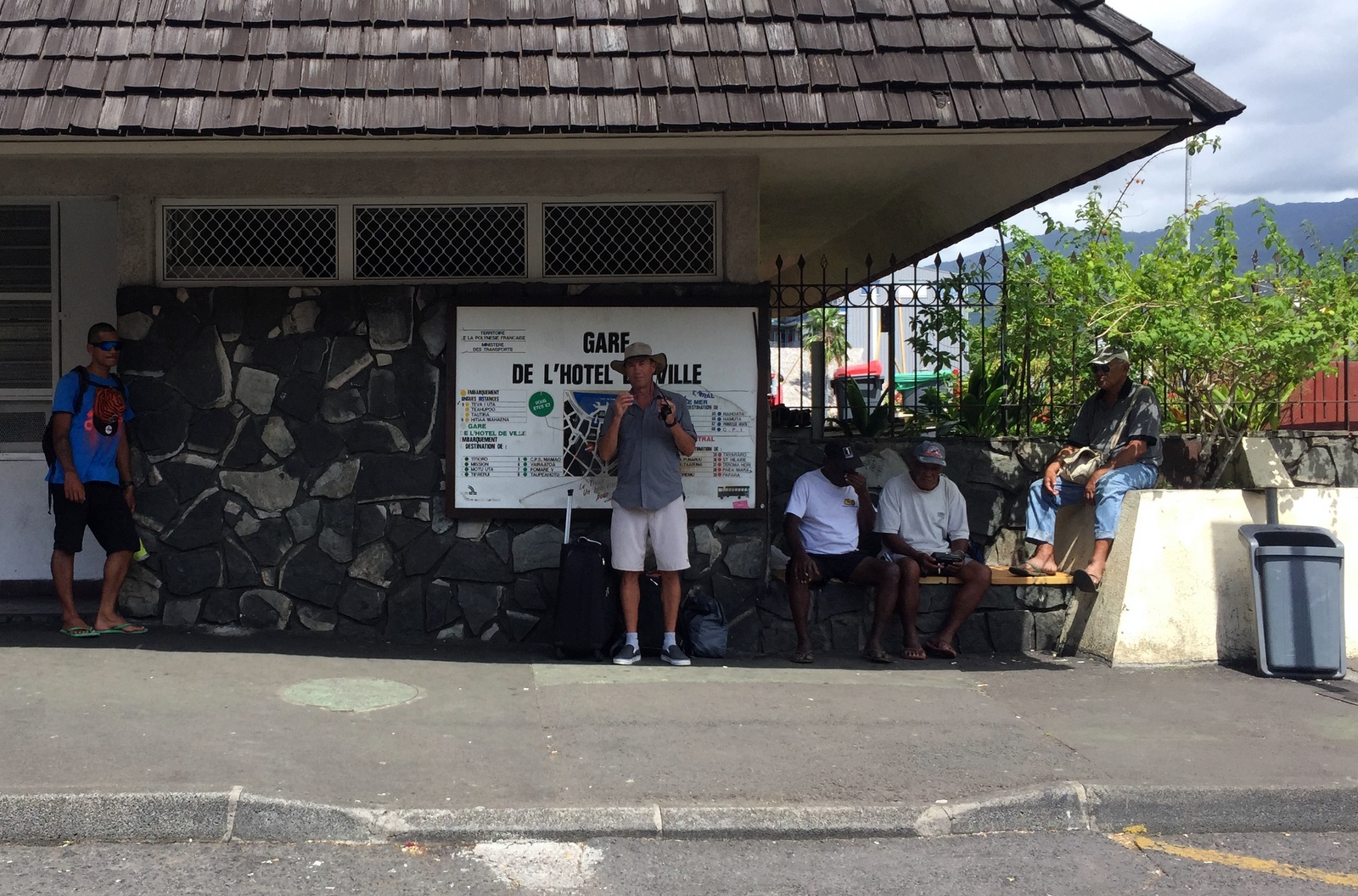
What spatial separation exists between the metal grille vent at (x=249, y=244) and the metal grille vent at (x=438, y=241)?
0.25 m

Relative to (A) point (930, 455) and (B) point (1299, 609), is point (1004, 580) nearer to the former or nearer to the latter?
(A) point (930, 455)

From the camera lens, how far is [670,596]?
24.2 feet

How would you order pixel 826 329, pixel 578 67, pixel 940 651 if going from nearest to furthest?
pixel 578 67 < pixel 940 651 < pixel 826 329

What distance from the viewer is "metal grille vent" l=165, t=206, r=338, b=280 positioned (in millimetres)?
7812

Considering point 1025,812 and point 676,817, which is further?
point 1025,812

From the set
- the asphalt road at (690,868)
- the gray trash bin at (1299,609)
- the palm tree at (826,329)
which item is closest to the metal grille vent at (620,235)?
the palm tree at (826,329)

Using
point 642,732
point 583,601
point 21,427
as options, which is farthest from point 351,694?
point 21,427

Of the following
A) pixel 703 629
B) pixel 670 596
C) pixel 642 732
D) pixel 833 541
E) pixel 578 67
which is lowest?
pixel 642 732

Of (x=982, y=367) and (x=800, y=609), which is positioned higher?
(x=982, y=367)

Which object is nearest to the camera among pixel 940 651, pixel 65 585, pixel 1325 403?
pixel 65 585

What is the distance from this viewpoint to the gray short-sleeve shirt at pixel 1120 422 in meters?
7.76

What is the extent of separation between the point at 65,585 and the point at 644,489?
358 cm

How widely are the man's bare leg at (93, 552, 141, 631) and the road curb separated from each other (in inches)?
118

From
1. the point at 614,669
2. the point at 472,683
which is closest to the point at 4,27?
the point at 472,683
